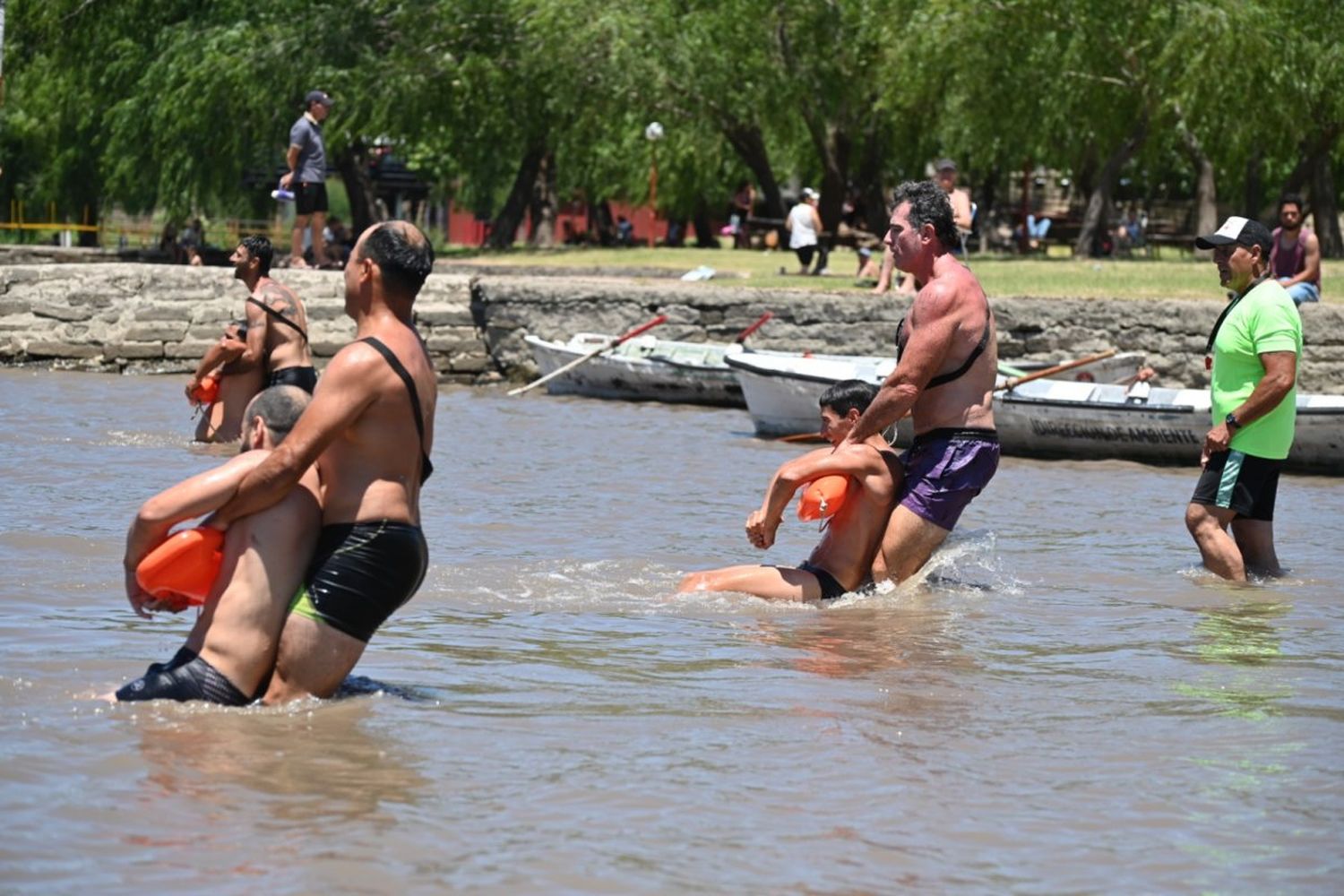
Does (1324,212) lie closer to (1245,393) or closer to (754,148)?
(754,148)

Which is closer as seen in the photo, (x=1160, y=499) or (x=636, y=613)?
(x=636, y=613)

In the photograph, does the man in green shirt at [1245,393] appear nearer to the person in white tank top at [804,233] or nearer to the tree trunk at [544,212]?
the person in white tank top at [804,233]

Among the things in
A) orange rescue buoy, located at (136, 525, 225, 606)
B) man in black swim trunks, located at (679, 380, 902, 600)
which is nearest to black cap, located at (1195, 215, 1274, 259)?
man in black swim trunks, located at (679, 380, 902, 600)

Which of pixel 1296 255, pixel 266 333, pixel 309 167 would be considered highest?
pixel 309 167

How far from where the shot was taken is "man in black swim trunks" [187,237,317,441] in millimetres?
11281

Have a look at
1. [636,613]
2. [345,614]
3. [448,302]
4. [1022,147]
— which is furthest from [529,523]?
[1022,147]

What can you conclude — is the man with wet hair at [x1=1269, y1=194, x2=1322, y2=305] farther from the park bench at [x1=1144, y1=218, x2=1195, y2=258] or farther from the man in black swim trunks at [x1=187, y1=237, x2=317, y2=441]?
the park bench at [x1=1144, y1=218, x2=1195, y2=258]

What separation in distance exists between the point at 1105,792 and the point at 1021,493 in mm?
7915

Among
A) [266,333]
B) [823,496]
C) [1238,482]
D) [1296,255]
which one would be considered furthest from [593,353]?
[823,496]

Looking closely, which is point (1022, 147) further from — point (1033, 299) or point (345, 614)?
point (345, 614)

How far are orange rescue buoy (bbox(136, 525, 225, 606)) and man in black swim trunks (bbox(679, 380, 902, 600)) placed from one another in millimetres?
2748

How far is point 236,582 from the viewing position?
5.37 meters

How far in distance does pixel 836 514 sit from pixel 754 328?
37.1 ft

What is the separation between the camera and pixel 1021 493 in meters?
13.1
